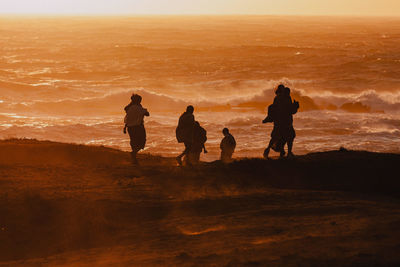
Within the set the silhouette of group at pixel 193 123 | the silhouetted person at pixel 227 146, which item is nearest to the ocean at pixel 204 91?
the silhouetted person at pixel 227 146

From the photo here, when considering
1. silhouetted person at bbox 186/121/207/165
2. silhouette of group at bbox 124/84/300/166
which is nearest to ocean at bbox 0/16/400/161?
silhouetted person at bbox 186/121/207/165

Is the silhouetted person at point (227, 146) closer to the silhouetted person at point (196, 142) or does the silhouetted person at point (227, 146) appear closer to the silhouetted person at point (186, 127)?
the silhouetted person at point (196, 142)

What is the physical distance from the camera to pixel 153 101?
36.0 m

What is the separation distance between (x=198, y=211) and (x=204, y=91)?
34642mm

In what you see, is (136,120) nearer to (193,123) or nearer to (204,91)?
(193,123)

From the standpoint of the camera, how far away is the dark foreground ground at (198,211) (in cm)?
602

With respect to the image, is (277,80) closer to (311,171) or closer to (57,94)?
Result: (57,94)

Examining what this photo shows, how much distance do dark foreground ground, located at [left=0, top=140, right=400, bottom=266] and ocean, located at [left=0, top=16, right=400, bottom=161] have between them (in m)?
7.84

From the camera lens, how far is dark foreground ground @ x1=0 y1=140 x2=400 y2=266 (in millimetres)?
6016

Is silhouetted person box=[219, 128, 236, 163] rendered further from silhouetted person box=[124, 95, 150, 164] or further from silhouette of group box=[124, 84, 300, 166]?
Answer: silhouetted person box=[124, 95, 150, 164]

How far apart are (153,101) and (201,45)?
146 ft

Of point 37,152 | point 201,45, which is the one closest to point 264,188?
point 37,152

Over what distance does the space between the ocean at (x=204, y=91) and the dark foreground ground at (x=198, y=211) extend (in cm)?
784

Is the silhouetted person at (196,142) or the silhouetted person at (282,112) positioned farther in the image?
the silhouetted person at (196,142)
